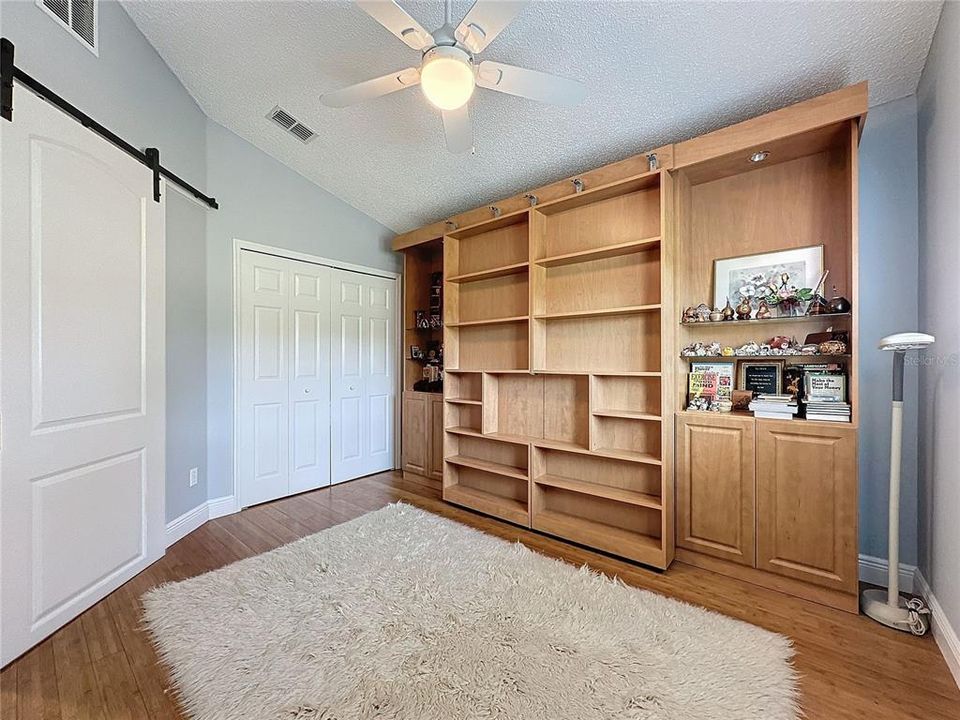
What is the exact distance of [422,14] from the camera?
2191mm

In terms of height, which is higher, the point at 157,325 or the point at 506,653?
the point at 157,325

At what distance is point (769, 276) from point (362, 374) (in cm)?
364

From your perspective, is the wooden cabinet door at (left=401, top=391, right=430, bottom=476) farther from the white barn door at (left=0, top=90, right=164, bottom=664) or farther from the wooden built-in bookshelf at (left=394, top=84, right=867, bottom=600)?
the white barn door at (left=0, top=90, right=164, bottom=664)

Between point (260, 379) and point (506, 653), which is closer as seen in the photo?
point (506, 653)

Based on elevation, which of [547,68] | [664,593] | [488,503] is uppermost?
[547,68]

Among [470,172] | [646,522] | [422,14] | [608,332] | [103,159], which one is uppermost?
[422,14]

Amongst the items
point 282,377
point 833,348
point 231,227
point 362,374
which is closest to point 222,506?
point 282,377

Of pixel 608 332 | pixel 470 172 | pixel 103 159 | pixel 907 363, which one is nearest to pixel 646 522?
pixel 608 332

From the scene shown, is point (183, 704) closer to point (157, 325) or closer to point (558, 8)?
point (157, 325)

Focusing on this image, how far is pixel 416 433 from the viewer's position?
433 centimetres

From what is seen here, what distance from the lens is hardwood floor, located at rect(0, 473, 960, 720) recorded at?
4.99ft

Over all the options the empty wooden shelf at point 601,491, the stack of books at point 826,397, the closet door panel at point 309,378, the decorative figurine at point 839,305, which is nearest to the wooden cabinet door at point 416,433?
the closet door panel at point 309,378

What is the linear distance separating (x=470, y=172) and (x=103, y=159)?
2.30 m

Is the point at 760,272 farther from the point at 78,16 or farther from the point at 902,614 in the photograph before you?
the point at 78,16
